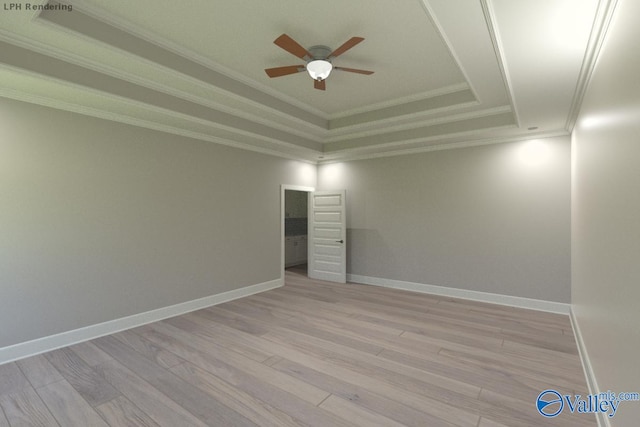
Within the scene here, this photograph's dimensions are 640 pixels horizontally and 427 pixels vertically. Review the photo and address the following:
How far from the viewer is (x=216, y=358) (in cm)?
291

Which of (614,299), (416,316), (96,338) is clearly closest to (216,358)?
(96,338)

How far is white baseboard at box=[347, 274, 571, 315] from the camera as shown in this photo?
167 inches

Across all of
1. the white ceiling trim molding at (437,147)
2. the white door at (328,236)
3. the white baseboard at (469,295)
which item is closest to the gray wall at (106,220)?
the white door at (328,236)

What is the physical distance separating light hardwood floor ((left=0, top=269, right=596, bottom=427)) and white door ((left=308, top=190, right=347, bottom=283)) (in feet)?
6.69

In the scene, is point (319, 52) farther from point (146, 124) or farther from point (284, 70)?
point (146, 124)

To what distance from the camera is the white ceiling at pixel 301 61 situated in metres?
2.07

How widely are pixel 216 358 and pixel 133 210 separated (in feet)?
7.10

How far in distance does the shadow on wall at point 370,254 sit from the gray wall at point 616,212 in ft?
10.8

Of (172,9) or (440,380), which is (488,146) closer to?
(440,380)

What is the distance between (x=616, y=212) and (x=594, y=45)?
1288mm

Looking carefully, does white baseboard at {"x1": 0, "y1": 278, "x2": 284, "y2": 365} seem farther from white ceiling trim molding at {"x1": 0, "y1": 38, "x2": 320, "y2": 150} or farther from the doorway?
the doorway

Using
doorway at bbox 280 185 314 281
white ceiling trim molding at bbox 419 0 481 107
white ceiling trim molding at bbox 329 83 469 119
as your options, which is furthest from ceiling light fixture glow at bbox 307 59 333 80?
doorway at bbox 280 185 314 281

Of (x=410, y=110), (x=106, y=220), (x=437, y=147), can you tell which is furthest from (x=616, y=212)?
(x=106, y=220)

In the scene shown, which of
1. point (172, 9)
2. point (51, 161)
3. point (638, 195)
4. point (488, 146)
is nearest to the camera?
point (638, 195)
